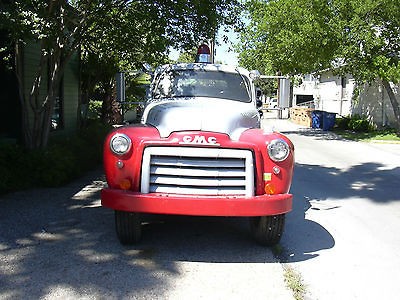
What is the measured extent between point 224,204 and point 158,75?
3109mm

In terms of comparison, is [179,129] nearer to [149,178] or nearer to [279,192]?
[149,178]

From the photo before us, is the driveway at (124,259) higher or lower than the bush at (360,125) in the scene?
lower

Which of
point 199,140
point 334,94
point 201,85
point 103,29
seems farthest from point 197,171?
point 334,94

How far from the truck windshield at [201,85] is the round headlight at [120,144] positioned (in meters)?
1.91

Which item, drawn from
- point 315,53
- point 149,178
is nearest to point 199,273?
point 149,178

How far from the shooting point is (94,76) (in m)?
15.0

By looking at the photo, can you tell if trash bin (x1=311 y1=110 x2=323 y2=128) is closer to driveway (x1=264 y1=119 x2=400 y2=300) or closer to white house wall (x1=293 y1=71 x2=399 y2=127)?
white house wall (x1=293 y1=71 x2=399 y2=127)

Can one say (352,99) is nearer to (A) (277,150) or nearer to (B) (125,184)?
(A) (277,150)

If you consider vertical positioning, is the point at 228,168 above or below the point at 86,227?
above

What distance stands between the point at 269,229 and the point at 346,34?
48.4ft

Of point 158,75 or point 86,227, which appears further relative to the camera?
point 158,75

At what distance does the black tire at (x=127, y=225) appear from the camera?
4859 millimetres

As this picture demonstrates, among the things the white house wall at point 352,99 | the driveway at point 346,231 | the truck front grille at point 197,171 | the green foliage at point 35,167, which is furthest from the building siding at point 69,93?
the white house wall at point 352,99

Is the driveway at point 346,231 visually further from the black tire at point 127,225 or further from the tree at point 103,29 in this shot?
the tree at point 103,29
